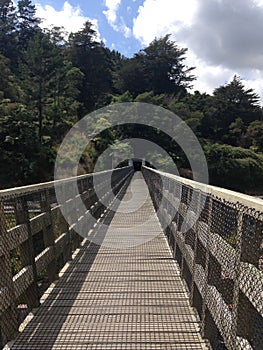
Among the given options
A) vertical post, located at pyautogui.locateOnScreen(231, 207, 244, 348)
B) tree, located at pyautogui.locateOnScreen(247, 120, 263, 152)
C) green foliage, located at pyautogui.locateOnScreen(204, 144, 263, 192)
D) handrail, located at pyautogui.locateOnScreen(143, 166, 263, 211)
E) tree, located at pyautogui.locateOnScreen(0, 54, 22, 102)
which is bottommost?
green foliage, located at pyautogui.locateOnScreen(204, 144, 263, 192)

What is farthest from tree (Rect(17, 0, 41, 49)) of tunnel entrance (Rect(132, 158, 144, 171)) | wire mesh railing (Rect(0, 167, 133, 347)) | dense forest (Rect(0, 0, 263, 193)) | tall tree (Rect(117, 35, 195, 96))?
wire mesh railing (Rect(0, 167, 133, 347))

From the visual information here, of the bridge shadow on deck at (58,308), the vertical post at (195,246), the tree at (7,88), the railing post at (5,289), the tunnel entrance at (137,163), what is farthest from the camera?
the tunnel entrance at (137,163)

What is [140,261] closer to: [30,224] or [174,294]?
[174,294]

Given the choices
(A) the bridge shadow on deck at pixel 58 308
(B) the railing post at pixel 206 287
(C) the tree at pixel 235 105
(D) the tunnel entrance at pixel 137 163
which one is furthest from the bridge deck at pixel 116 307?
(C) the tree at pixel 235 105

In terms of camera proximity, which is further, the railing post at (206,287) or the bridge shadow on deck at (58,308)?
the bridge shadow on deck at (58,308)

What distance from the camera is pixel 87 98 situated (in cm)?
4875

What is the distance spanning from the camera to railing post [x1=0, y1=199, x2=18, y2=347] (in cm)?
207

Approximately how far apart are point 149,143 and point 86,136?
362 inches

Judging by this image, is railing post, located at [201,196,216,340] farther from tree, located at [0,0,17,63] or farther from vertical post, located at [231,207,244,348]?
→ tree, located at [0,0,17,63]

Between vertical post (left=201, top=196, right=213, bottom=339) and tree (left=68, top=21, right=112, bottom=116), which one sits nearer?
vertical post (left=201, top=196, right=213, bottom=339)

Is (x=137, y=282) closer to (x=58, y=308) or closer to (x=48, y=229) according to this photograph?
(x=58, y=308)

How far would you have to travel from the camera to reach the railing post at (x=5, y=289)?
207cm

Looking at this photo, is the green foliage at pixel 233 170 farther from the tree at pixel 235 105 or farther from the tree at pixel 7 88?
the tree at pixel 7 88

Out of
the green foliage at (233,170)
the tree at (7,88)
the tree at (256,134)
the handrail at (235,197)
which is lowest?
the green foliage at (233,170)
